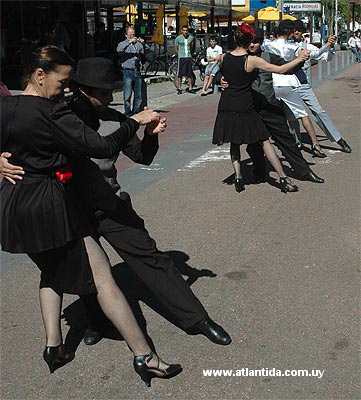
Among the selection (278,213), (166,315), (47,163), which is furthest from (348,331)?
(278,213)

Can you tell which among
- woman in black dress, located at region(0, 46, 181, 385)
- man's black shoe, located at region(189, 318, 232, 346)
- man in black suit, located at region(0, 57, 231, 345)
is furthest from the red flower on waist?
man's black shoe, located at region(189, 318, 232, 346)

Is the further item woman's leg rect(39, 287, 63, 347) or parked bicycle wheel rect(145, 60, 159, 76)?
parked bicycle wheel rect(145, 60, 159, 76)

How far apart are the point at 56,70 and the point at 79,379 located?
1659 millimetres

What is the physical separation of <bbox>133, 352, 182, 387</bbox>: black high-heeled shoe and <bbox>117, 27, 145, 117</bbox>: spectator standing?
11.6 meters

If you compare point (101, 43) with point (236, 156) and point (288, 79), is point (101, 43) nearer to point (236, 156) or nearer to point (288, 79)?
point (288, 79)

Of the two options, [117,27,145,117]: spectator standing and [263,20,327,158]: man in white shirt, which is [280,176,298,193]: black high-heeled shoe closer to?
[263,20,327,158]: man in white shirt

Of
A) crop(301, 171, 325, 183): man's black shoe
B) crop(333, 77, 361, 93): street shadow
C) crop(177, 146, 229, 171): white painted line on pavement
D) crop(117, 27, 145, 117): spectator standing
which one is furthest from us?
crop(333, 77, 361, 93): street shadow

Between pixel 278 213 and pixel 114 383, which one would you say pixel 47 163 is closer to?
pixel 114 383

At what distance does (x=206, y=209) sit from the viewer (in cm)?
771

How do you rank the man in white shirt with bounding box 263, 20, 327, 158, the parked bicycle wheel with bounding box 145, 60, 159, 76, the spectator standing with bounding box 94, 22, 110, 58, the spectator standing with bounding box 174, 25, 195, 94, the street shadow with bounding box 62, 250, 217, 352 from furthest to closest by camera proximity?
the parked bicycle wheel with bounding box 145, 60, 159, 76, the spectator standing with bounding box 94, 22, 110, 58, the spectator standing with bounding box 174, 25, 195, 94, the man in white shirt with bounding box 263, 20, 327, 158, the street shadow with bounding box 62, 250, 217, 352

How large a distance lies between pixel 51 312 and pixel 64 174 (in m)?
0.79

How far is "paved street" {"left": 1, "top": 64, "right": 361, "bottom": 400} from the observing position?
3.94 metres

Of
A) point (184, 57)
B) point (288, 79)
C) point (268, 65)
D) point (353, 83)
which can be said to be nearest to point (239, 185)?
point (268, 65)

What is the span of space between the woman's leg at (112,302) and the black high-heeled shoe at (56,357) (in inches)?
16.6
